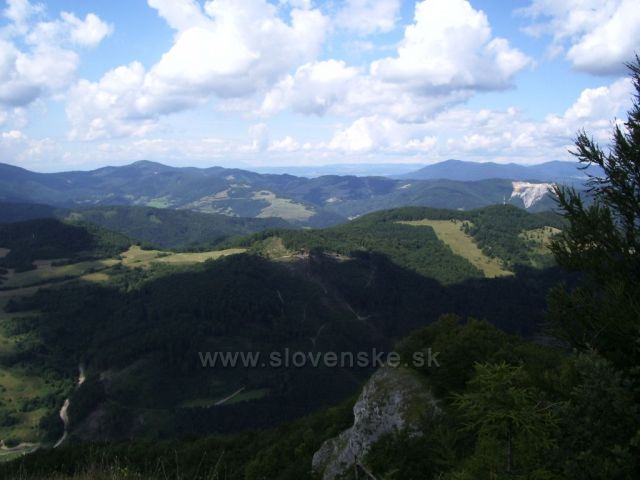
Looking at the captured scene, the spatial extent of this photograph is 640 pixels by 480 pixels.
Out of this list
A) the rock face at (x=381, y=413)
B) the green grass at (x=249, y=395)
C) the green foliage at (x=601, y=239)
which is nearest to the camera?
the green foliage at (x=601, y=239)

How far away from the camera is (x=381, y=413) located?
121ft

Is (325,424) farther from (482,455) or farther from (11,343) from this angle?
(11,343)

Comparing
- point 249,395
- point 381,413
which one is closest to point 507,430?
point 381,413

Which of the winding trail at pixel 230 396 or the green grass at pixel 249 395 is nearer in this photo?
the green grass at pixel 249 395

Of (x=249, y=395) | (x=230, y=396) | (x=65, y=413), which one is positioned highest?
(x=249, y=395)

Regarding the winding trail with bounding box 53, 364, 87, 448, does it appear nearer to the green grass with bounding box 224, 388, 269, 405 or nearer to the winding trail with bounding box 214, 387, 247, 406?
the winding trail with bounding box 214, 387, 247, 406

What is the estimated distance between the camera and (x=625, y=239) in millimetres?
12859

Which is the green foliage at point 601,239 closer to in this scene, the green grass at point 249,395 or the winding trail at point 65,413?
the winding trail at point 65,413

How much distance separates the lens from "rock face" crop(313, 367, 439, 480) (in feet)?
115

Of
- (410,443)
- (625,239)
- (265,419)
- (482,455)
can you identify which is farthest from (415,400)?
(265,419)

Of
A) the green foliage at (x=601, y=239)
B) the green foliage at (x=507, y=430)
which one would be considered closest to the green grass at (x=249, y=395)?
the green foliage at (x=601, y=239)

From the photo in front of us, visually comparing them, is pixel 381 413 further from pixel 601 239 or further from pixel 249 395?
pixel 249 395

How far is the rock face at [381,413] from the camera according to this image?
3506cm

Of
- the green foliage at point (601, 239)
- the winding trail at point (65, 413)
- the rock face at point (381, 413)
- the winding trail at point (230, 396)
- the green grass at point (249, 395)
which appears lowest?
the winding trail at point (65, 413)
